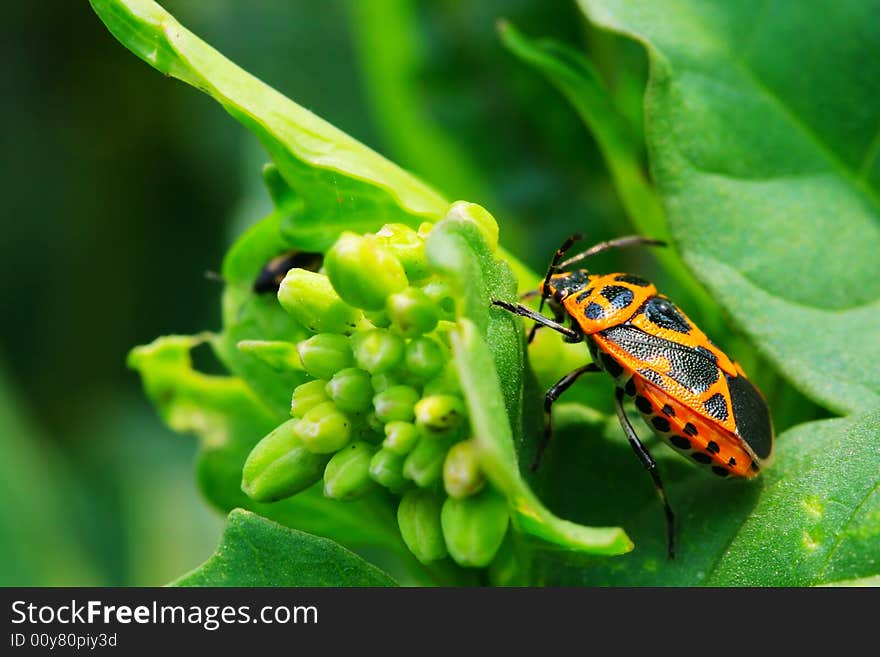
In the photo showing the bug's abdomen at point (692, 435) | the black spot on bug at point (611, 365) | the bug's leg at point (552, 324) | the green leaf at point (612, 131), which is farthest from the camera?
the green leaf at point (612, 131)

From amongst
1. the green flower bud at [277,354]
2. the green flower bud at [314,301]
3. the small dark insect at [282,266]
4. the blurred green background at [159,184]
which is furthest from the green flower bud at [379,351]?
the blurred green background at [159,184]

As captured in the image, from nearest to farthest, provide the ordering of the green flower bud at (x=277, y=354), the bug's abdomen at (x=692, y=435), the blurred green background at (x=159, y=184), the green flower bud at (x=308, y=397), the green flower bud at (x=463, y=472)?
the green flower bud at (x=463, y=472)
the green flower bud at (x=308, y=397)
the green flower bud at (x=277, y=354)
the bug's abdomen at (x=692, y=435)
the blurred green background at (x=159, y=184)

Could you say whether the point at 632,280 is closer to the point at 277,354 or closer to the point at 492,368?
the point at 277,354

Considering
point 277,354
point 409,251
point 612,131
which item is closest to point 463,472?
point 409,251

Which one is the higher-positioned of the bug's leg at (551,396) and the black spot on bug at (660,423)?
the bug's leg at (551,396)

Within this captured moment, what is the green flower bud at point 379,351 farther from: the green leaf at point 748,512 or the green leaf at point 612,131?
the green leaf at point 612,131

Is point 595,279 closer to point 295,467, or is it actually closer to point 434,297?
point 434,297
